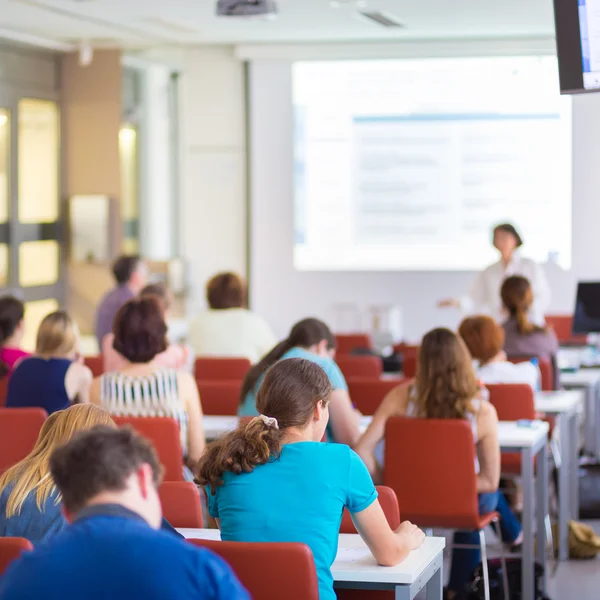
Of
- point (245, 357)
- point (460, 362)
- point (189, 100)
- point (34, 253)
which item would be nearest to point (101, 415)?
point (460, 362)

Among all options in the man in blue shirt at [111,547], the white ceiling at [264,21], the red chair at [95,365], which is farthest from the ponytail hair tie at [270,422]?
the white ceiling at [264,21]

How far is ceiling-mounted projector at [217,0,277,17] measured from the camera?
25.8 ft

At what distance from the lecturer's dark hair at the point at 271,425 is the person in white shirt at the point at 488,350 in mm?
2919

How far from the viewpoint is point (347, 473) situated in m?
2.93

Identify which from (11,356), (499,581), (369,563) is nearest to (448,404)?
(499,581)

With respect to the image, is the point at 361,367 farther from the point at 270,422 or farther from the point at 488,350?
the point at 270,422

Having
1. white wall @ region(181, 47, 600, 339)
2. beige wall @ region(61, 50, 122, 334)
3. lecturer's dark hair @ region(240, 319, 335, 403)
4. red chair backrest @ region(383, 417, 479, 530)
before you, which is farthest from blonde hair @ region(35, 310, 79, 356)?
white wall @ region(181, 47, 600, 339)

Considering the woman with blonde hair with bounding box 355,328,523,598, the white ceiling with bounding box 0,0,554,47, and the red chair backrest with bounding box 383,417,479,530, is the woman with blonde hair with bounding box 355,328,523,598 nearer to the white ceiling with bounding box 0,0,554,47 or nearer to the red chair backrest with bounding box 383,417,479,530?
the red chair backrest with bounding box 383,417,479,530

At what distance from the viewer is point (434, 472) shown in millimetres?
4582

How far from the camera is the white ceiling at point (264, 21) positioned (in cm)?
904

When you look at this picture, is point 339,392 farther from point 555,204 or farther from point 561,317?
point 555,204

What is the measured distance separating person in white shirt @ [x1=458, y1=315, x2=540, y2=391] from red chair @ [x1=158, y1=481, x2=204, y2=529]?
9.21ft

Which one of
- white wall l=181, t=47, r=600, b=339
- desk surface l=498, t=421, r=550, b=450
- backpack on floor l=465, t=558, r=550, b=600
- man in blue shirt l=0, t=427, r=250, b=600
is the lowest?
backpack on floor l=465, t=558, r=550, b=600

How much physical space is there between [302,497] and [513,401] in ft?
9.62
